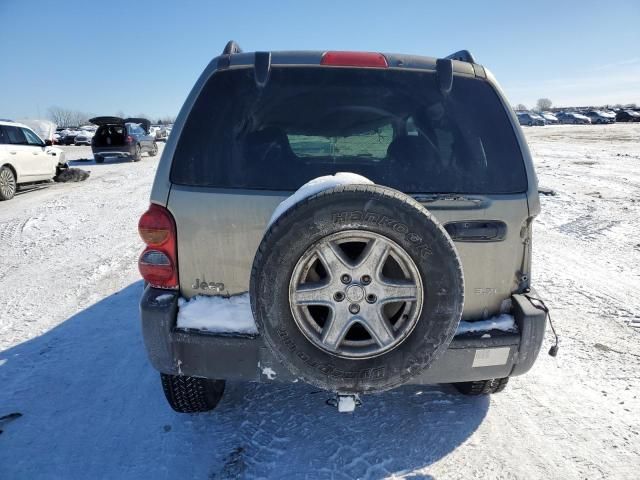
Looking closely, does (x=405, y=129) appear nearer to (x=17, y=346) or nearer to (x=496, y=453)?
(x=496, y=453)

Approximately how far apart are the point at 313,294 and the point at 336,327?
18 cm

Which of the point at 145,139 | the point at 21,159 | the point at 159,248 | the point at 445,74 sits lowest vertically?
the point at 159,248

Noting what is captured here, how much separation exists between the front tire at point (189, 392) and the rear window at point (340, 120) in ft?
3.75

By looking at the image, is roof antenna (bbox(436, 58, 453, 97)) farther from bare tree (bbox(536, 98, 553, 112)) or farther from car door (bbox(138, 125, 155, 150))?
bare tree (bbox(536, 98, 553, 112))

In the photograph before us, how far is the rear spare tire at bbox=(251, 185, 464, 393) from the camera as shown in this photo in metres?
1.70

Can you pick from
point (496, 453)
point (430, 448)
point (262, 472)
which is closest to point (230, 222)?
point (262, 472)

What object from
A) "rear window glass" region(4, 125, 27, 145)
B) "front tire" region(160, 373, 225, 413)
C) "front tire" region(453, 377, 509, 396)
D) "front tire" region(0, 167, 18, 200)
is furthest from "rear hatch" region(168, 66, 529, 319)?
"rear window glass" region(4, 125, 27, 145)

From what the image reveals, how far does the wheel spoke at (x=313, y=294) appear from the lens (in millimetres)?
1764

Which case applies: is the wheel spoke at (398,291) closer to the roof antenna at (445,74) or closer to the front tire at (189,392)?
the roof antenna at (445,74)

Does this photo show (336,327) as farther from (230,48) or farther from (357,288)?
(230,48)

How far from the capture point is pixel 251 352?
2.01m

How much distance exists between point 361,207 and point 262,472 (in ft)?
4.86

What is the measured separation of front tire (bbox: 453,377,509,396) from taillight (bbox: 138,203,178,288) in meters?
1.93

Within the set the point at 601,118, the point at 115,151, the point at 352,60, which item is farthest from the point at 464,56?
the point at 601,118
